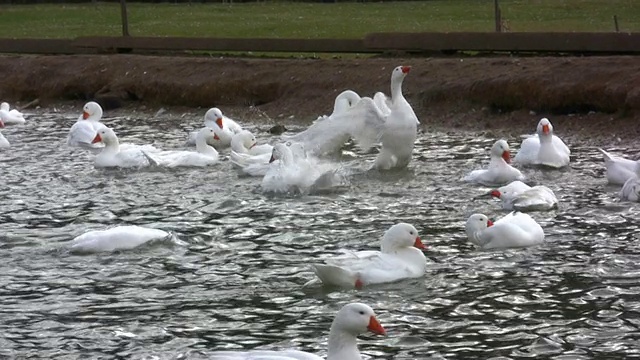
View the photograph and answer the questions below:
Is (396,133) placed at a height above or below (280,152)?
above

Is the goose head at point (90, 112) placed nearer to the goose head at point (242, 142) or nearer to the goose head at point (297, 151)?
the goose head at point (242, 142)

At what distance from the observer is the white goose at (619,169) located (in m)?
12.0

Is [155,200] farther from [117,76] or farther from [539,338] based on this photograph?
[117,76]

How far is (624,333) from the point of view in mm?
7457

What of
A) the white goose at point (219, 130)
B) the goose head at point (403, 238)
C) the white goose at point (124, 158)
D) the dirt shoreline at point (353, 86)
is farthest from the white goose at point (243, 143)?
the goose head at point (403, 238)

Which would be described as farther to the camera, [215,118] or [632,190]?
[215,118]

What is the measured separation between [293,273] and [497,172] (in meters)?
4.04

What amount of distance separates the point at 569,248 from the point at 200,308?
3.03 metres

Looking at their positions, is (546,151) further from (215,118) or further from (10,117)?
(10,117)

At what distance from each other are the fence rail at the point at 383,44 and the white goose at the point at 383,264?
10.1 metres

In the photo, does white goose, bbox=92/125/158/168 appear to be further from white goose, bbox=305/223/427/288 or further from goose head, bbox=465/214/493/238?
white goose, bbox=305/223/427/288

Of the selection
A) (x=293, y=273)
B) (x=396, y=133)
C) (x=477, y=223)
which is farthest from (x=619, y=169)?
(x=293, y=273)

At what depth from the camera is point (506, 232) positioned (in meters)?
9.67

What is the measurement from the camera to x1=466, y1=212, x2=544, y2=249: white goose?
31.7 feet
